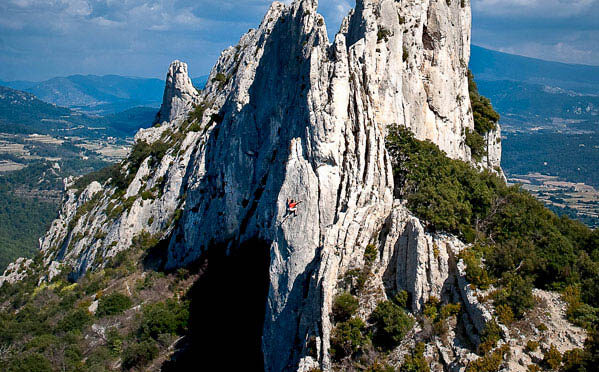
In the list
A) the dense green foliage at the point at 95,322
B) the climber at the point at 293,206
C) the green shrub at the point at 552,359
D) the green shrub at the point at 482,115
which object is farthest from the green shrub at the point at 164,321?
the green shrub at the point at 482,115

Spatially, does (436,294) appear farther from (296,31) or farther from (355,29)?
(296,31)

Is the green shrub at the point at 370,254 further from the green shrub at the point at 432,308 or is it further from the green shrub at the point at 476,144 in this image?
the green shrub at the point at 476,144

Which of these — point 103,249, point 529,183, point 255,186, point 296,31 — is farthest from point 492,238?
point 529,183

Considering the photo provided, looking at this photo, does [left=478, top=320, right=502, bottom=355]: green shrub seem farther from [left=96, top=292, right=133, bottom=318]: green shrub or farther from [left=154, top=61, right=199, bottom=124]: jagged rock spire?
[left=154, top=61, right=199, bottom=124]: jagged rock spire

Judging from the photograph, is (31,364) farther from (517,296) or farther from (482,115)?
(482,115)

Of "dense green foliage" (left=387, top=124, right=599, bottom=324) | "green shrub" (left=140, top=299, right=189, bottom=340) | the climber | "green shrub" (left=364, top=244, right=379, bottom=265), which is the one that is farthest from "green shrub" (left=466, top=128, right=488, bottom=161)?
"green shrub" (left=140, top=299, right=189, bottom=340)
